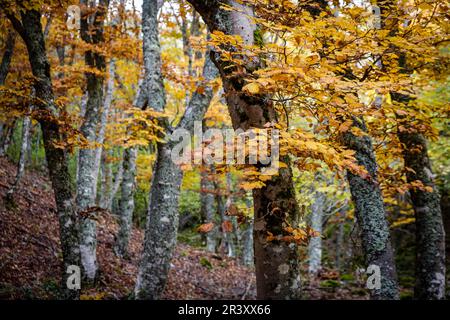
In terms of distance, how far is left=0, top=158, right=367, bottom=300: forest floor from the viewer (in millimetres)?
7816

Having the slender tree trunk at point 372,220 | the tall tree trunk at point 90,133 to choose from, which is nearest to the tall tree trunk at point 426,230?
the slender tree trunk at point 372,220

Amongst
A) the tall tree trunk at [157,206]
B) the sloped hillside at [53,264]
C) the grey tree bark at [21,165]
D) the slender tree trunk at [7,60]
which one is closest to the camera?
the tall tree trunk at [157,206]

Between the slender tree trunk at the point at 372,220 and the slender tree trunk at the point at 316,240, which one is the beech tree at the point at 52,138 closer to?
the slender tree trunk at the point at 372,220

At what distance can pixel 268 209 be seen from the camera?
117 inches

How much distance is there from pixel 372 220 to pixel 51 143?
5.69 m

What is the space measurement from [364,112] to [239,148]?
4.71 feet

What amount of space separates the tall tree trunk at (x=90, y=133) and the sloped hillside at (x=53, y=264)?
94 centimetres

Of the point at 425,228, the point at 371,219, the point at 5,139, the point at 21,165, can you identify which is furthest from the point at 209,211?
the point at 371,219

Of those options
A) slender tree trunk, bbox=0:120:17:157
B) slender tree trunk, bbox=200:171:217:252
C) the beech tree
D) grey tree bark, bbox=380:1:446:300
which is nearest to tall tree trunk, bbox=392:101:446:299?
grey tree bark, bbox=380:1:446:300

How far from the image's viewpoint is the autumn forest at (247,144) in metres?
2.87

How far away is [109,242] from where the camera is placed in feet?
40.0

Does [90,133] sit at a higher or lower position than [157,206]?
higher

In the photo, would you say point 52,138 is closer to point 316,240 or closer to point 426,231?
point 426,231

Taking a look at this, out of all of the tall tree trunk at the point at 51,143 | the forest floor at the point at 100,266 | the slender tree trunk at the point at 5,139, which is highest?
the slender tree trunk at the point at 5,139
